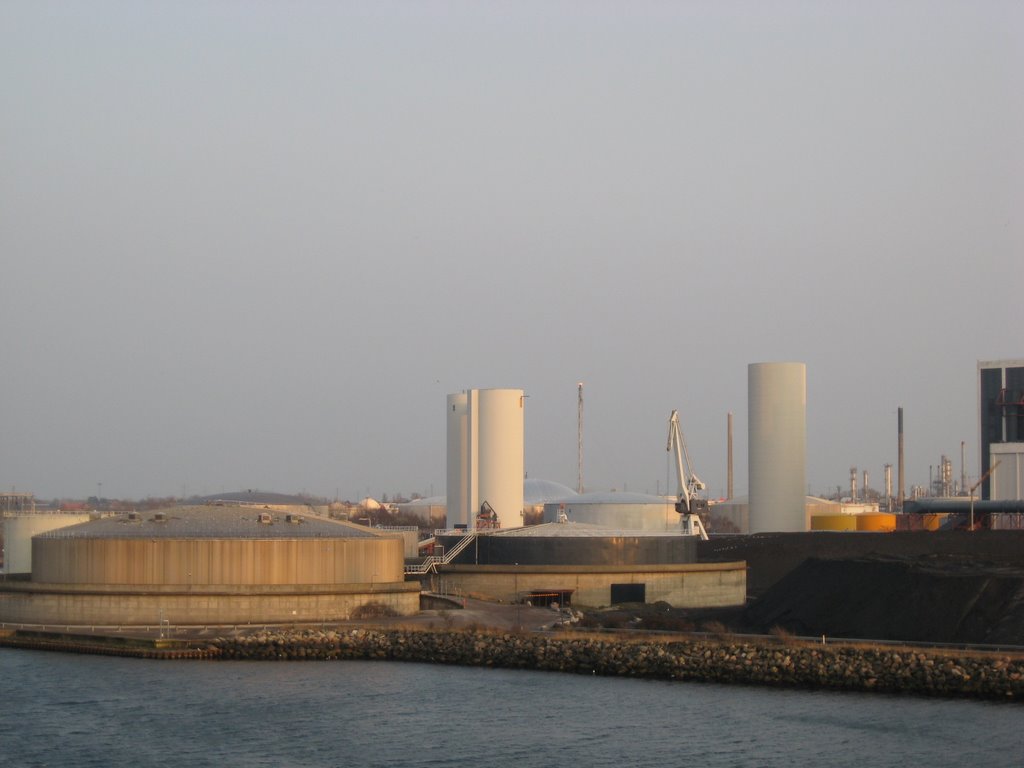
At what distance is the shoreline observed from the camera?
35125mm

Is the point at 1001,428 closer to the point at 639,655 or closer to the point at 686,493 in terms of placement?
the point at 686,493

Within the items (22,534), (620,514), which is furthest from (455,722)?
(620,514)

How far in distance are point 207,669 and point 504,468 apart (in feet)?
108

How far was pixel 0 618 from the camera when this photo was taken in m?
47.5

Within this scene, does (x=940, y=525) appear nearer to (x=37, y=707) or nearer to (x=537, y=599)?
(x=537, y=599)

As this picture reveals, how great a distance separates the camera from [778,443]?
68.1m

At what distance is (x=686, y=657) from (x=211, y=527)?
54.6 feet

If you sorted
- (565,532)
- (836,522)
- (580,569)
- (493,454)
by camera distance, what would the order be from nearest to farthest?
(580,569) < (565,532) < (493,454) < (836,522)

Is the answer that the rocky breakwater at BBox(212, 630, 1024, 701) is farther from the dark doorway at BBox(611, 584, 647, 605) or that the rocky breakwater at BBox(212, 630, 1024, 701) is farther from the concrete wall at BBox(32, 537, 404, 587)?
the dark doorway at BBox(611, 584, 647, 605)

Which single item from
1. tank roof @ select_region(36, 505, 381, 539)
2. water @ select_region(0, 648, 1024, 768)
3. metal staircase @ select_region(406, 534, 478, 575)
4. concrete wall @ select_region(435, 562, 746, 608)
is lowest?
water @ select_region(0, 648, 1024, 768)

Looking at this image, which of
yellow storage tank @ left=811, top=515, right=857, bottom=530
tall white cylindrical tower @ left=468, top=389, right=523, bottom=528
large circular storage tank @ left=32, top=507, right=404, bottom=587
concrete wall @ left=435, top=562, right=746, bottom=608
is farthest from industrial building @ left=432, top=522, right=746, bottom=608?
yellow storage tank @ left=811, top=515, right=857, bottom=530

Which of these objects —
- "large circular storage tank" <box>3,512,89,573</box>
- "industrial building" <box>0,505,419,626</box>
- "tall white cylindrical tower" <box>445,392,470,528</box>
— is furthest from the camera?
"tall white cylindrical tower" <box>445,392,470,528</box>

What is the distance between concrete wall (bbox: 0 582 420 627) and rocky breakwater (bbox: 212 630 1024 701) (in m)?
3.58

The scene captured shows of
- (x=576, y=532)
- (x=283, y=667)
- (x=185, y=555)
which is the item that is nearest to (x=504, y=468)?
(x=576, y=532)
